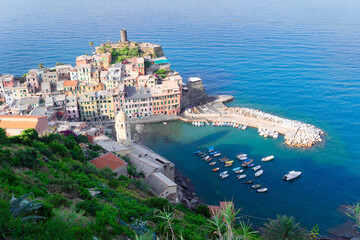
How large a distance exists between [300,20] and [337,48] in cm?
6825

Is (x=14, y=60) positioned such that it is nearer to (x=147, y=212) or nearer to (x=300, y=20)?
(x=147, y=212)

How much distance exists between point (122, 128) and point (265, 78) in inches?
2837

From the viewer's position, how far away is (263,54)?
131 metres

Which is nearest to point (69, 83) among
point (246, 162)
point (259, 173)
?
point (246, 162)

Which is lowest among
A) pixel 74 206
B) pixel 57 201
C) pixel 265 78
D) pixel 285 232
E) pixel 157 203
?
pixel 265 78

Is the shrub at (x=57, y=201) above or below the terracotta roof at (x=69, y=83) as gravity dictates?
above

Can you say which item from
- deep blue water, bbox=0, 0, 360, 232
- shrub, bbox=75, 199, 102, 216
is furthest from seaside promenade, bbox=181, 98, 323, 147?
shrub, bbox=75, 199, 102, 216

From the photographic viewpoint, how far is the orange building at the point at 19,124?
1844 inches

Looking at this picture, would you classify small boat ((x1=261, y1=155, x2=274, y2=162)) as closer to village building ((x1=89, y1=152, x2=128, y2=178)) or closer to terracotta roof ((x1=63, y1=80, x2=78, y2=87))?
village building ((x1=89, y1=152, x2=128, y2=178))

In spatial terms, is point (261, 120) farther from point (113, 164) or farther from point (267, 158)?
point (113, 164)

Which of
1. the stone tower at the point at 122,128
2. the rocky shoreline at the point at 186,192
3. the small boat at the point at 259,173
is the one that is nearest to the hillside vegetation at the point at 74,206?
the rocky shoreline at the point at 186,192

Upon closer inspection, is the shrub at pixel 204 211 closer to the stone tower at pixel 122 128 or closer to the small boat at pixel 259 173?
the small boat at pixel 259 173

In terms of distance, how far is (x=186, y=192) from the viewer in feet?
169

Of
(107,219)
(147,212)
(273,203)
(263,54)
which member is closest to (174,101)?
(273,203)
